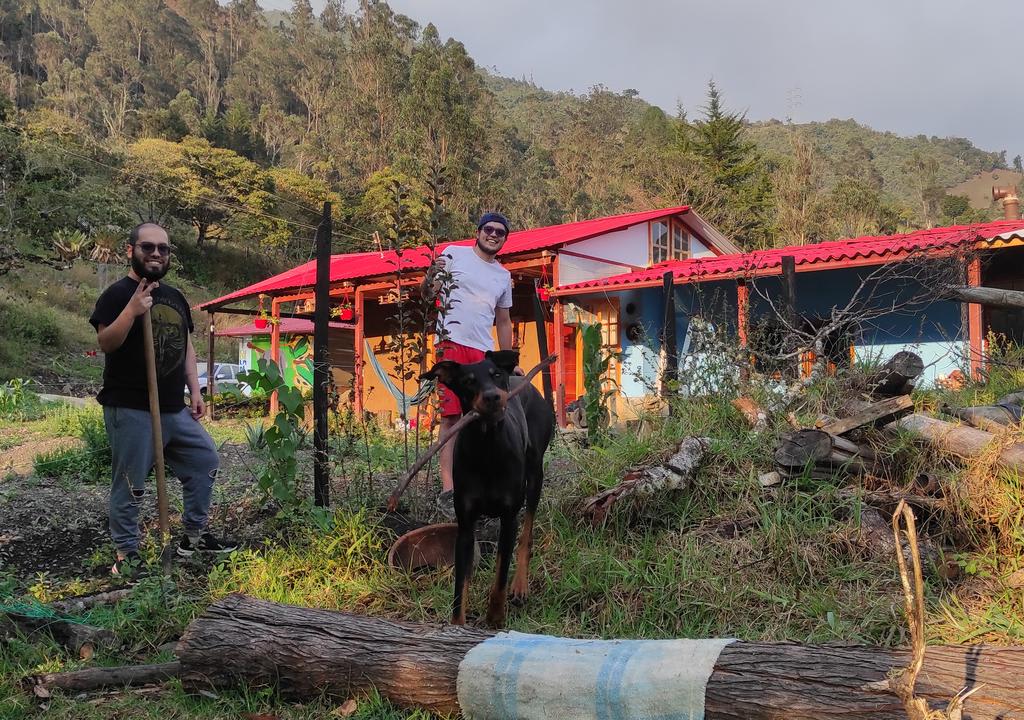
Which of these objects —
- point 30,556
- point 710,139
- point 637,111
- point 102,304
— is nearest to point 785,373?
point 102,304

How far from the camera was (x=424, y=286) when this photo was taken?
4.09 metres

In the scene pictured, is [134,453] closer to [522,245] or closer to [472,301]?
[472,301]

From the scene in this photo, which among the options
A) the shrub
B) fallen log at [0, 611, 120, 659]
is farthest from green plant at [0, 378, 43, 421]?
the shrub

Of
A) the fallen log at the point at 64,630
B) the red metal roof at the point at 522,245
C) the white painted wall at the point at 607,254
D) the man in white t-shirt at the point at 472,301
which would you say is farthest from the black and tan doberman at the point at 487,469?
the white painted wall at the point at 607,254

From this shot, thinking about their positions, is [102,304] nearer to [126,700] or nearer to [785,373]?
[126,700]

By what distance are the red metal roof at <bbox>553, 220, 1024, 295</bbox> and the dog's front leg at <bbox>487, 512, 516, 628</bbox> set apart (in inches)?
201

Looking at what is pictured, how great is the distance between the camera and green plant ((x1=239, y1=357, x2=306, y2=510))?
159 inches

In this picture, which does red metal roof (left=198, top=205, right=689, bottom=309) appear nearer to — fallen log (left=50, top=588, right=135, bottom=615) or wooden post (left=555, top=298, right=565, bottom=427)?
wooden post (left=555, top=298, right=565, bottom=427)

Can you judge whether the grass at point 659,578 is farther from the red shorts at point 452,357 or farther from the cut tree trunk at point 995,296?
the cut tree trunk at point 995,296

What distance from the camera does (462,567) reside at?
312 centimetres

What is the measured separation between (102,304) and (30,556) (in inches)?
67.0

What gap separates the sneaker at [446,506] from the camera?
430cm

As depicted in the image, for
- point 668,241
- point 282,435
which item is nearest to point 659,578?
point 282,435

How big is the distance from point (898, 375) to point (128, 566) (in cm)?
433
